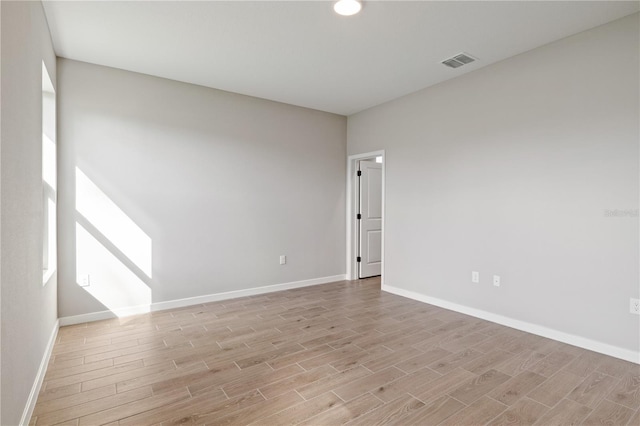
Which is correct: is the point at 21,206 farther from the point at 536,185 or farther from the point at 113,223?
the point at 536,185

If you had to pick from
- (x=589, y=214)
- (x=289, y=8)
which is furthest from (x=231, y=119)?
(x=589, y=214)

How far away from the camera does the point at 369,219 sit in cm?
573

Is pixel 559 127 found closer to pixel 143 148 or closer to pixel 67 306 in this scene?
pixel 143 148

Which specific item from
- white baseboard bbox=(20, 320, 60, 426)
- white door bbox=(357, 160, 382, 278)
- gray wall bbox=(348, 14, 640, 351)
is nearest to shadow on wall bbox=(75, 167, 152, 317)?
white baseboard bbox=(20, 320, 60, 426)

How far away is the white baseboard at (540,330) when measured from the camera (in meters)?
2.72

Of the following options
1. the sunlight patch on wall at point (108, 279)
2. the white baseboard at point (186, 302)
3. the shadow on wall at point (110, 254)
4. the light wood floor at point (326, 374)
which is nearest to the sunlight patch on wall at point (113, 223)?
the shadow on wall at point (110, 254)

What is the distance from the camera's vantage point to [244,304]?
424 centimetres

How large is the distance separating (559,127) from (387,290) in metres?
2.87

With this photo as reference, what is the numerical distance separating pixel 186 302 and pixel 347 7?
360 centimetres

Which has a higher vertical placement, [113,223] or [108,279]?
[113,223]

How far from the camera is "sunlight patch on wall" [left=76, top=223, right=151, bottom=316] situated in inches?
139

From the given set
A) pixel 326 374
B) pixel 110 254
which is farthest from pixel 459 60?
pixel 110 254

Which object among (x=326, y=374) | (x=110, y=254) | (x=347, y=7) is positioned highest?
(x=347, y=7)

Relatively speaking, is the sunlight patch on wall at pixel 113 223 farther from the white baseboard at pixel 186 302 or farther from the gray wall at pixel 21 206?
the gray wall at pixel 21 206
